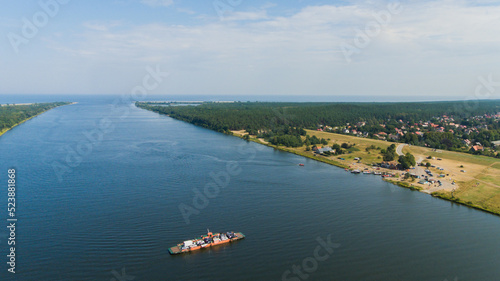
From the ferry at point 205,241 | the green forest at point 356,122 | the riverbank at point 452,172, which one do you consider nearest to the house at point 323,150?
the riverbank at point 452,172

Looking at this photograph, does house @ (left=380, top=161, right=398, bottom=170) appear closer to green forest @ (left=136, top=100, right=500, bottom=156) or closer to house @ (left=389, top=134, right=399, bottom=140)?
green forest @ (left=136, top=100, right=500, bottom=156)

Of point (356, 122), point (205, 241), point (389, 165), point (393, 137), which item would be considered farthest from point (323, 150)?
point (356, 122)

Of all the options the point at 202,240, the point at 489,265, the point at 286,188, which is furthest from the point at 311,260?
the point at 286,188

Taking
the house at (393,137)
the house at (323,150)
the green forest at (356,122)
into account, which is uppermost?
the green forest at (356,122)

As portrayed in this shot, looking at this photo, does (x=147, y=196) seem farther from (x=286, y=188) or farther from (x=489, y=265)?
(x=489, y=265)

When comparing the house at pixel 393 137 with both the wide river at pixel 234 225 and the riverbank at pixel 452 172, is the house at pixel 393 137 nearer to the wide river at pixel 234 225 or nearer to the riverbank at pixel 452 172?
the riverbank at pixel 452 172

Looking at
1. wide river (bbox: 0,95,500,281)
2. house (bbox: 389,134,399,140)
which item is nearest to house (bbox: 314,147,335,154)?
wide river (bbox: 0,95,500,281)
